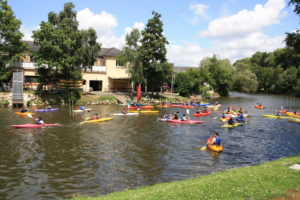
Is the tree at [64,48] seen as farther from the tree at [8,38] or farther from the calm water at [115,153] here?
the calm water at [115,153]

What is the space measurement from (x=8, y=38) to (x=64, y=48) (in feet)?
35.1

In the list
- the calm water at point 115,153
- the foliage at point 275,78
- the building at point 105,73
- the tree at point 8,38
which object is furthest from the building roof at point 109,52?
the foliage at point 275,78

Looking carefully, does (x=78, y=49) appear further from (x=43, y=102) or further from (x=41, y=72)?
(x=43, y=102)

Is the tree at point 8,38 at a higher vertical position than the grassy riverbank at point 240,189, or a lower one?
higher

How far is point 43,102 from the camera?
49969 mm

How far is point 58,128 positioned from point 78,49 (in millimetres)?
22619

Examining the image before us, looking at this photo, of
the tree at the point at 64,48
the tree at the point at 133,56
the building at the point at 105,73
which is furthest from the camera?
the building at the point at 105,73

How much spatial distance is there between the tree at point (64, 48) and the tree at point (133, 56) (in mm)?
8872

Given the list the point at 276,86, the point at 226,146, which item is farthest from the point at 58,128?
the point at 276,86

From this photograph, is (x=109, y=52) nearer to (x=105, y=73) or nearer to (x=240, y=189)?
(x=105, y=73)

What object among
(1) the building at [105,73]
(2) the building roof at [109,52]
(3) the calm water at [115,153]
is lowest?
(3) the calm water at [115,153]

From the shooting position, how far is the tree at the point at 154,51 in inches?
2330

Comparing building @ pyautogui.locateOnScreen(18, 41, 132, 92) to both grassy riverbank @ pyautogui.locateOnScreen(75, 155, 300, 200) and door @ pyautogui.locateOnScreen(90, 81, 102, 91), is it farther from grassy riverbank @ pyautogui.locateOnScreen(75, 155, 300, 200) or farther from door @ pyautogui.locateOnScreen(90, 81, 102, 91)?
grassy riverbank @ pyautogui.locateOnScreen(75, 155, 300, 200)

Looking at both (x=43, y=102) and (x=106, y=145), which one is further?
(x=43, y=102)
